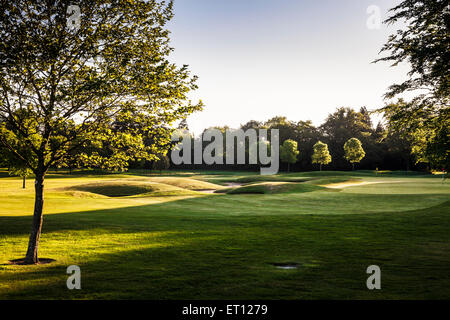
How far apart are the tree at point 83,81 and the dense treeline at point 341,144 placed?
77550mm

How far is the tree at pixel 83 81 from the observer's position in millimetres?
8867

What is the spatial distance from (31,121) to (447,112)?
Answer: 18.8 m

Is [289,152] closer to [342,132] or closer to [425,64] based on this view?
[342,132]

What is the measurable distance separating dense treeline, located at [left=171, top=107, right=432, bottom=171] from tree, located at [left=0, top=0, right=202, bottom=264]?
7755 centimetres

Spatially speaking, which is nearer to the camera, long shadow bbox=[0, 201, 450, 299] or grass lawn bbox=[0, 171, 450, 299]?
long shadow bbox=[0, 201, 450, 299]

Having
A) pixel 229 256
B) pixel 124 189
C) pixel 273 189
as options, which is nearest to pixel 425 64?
pixel 229 256

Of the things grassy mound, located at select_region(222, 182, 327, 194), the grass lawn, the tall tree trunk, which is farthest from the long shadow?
grassy mound, located at select_region(222, 182, 327, 194)

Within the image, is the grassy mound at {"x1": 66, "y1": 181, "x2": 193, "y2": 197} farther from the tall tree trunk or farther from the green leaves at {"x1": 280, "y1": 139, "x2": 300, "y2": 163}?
the green leaves at {"x1": 280, "y1": 139, "x2": 300, "y2": 163}

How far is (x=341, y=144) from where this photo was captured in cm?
10412

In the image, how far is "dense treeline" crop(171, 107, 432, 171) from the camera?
91.4 m

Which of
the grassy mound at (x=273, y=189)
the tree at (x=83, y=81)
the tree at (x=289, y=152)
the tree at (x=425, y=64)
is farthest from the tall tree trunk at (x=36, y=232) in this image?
the tree at (x=289, y=152)

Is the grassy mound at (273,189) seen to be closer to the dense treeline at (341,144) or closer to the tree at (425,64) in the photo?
the tree at (425,64)

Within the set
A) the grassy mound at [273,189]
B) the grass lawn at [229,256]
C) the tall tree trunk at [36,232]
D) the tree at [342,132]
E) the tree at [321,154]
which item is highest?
the tree at [342,132]

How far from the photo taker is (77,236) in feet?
42.7
